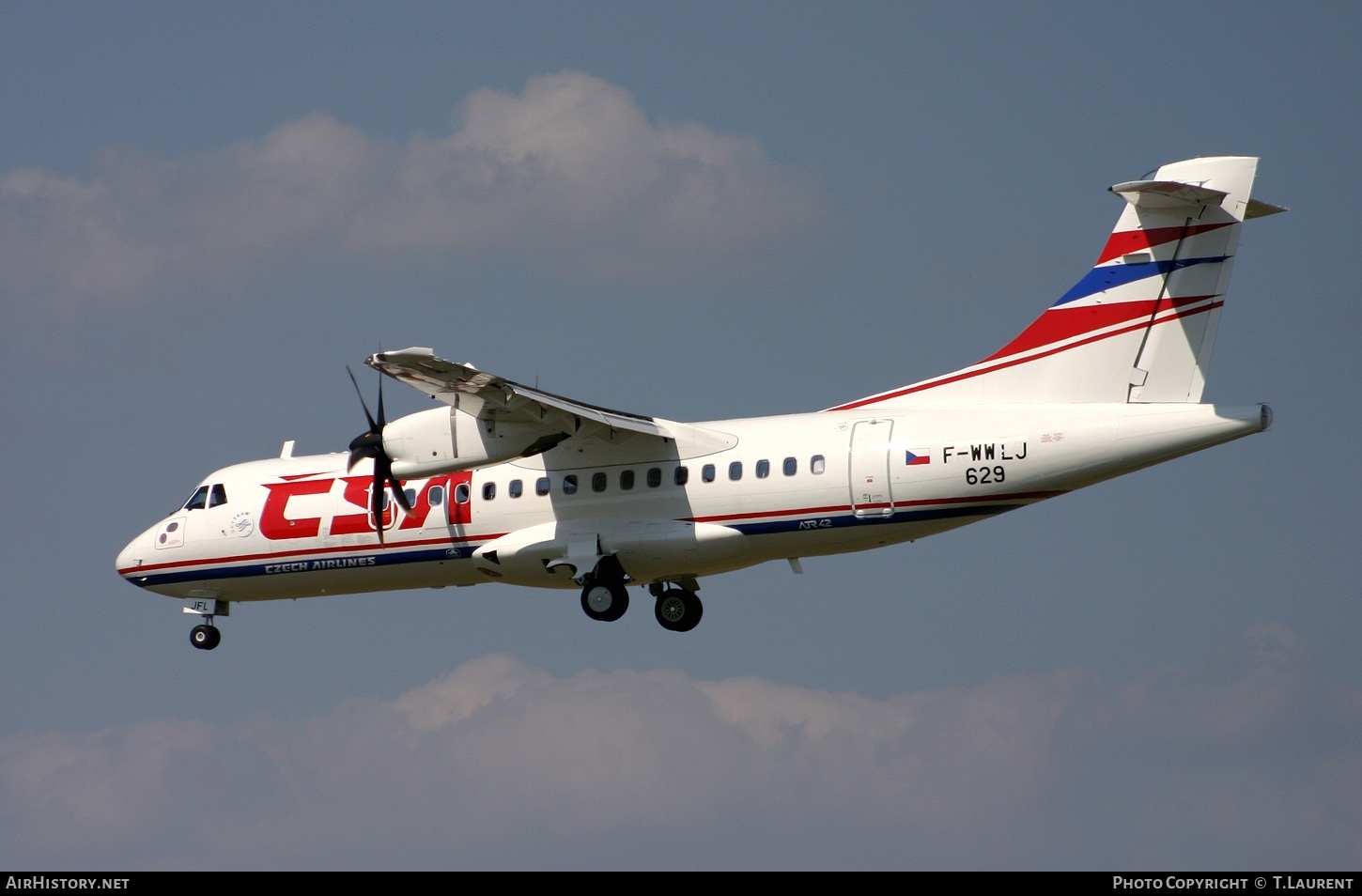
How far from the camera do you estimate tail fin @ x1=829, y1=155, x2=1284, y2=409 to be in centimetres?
2727

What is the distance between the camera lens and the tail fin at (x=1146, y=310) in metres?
27.3

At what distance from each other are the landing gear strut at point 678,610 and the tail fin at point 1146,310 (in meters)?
6.33

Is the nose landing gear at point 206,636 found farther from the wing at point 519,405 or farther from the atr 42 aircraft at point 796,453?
the wing at point 519,405

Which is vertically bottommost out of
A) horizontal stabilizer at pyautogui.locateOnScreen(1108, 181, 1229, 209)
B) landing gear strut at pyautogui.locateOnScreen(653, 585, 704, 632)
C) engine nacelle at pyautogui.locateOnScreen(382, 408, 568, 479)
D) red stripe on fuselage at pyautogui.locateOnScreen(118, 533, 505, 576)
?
landing gear strut at pyautogui.locateOnScreen(653, 585, 704, 632)

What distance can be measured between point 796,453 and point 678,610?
464cm

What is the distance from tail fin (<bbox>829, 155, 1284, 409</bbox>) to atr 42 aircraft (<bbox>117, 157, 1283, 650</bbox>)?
0.11 feet

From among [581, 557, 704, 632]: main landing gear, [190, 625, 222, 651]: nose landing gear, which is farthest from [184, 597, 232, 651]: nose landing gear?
[581, 557, 704, 632]: main landing gear

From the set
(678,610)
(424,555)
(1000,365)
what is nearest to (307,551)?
(424,555)

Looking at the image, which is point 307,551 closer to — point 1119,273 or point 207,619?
point 207,619

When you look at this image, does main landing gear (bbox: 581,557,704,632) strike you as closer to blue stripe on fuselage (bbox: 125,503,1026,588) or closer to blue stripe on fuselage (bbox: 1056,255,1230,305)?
blue stripe on fuselage (bbox: 125,503,1026,588)

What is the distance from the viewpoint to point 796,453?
2862 cm

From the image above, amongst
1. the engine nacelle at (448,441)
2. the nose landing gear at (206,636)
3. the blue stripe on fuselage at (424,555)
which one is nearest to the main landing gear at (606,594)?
the blue stripe on fuselage at (424,555)
